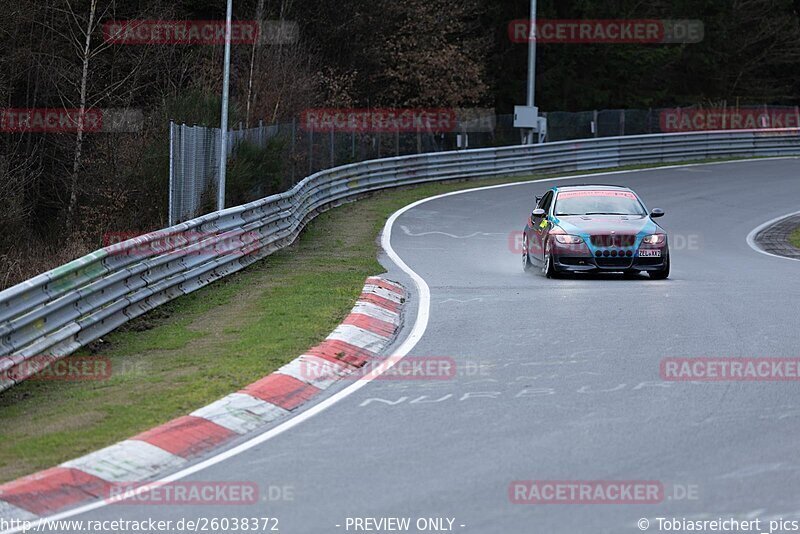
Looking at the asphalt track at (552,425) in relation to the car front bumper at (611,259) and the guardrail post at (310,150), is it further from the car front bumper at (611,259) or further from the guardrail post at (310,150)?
the guardrail post at (310,150)

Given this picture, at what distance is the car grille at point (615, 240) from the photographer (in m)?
18.0

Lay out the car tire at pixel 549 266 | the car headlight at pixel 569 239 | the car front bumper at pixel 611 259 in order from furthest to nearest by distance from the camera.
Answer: the car tire at pixel 549 266 → the car headlight at pixel 569 239 → the car front bumper at pixel 611 259

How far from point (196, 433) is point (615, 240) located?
Result: 1042 centimetres

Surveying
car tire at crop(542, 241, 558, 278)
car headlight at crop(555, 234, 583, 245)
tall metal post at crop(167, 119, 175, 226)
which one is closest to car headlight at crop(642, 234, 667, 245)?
car headlight at crop(555, 234, 583, 245)

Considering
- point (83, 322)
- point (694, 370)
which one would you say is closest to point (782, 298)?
point (694, 370)

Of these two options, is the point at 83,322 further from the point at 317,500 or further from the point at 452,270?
the point at 452,270

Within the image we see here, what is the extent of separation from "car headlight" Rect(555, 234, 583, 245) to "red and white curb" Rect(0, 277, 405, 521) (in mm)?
5807

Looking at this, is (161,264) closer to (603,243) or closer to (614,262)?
(603,243)

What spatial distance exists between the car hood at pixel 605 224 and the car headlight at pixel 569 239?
90 millimetres

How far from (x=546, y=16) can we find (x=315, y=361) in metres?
48.2

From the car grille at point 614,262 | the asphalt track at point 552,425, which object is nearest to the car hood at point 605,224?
the car grille at point 614,262

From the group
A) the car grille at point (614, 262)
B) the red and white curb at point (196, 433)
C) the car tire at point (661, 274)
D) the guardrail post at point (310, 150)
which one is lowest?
the red and white curb at point (196, 433)

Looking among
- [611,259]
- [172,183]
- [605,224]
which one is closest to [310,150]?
[172,183]

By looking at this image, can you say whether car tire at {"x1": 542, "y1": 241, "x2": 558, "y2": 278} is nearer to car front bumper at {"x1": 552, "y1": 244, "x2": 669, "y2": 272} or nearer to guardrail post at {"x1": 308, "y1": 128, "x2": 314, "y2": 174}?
car front bumper at {"x1": 552, "y1": 244, "x2": 669, "y2": 272}
